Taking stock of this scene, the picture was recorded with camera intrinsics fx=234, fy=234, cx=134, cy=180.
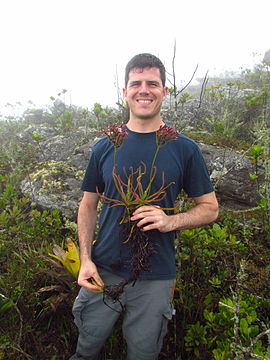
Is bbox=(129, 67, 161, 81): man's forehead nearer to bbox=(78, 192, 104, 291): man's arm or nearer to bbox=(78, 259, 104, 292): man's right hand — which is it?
bbox=(78, 192, 104, 291): man's arm

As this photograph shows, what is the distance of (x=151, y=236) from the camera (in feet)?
5.97

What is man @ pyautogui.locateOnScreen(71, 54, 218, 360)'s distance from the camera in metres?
1.92

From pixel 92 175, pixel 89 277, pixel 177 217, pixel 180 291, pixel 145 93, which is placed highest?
pixel 145 93

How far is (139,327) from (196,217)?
3.38 feet

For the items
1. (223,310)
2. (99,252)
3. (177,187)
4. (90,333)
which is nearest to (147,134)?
(177,187)

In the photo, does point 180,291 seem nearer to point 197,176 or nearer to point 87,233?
point 87,233

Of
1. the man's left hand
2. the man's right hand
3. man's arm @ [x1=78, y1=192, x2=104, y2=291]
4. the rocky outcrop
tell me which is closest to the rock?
the rocky outcrop

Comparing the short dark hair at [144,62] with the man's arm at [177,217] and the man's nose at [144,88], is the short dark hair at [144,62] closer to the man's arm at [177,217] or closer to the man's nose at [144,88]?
the man's nose at [144,88]

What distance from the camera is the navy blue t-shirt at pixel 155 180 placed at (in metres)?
1.91

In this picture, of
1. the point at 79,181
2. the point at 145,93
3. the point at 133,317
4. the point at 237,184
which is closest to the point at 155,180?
the point at 145,93

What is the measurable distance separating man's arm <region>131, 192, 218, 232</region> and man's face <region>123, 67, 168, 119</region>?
86 cm

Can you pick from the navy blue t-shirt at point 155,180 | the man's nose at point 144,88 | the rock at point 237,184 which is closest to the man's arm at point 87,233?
the navy blue t-shirt at point 155,180

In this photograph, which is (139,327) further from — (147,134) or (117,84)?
(117,84)

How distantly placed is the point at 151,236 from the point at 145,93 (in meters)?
1.18
